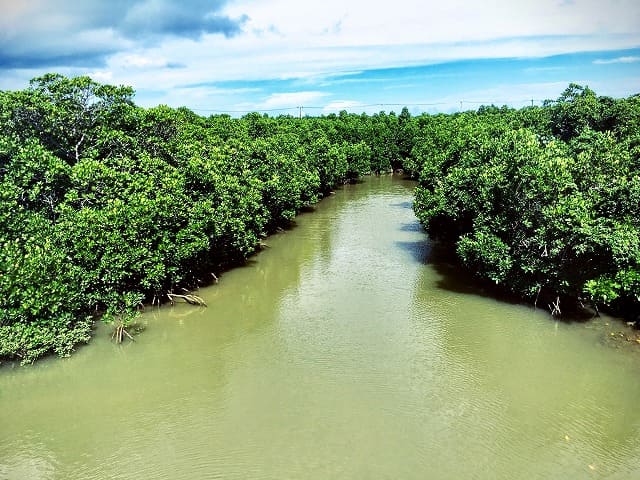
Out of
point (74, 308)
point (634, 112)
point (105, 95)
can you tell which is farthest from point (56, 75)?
point (634, 112)

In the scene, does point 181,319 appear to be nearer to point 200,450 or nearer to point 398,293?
point 200,450

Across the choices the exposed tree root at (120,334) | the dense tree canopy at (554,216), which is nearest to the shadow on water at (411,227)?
the dense tree canopy at (554,216)

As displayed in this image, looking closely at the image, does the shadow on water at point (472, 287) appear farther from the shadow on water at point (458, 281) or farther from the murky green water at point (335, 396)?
the murky green water at point (335, 396)

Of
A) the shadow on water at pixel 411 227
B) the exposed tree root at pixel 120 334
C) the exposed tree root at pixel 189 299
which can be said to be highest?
the shadow on water at pixel 411 227

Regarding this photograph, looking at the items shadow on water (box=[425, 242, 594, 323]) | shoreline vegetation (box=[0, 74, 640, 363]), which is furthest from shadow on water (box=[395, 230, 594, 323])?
shoreline vegetation (box=[0, 74, 640, 363])

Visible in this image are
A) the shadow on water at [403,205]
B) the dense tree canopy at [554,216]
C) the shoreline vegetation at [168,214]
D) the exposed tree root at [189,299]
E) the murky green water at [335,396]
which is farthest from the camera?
the shadow on water at [403,205]

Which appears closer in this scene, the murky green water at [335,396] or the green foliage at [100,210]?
the murky green water at [335,396]

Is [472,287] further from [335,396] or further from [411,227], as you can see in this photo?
[411,227]
